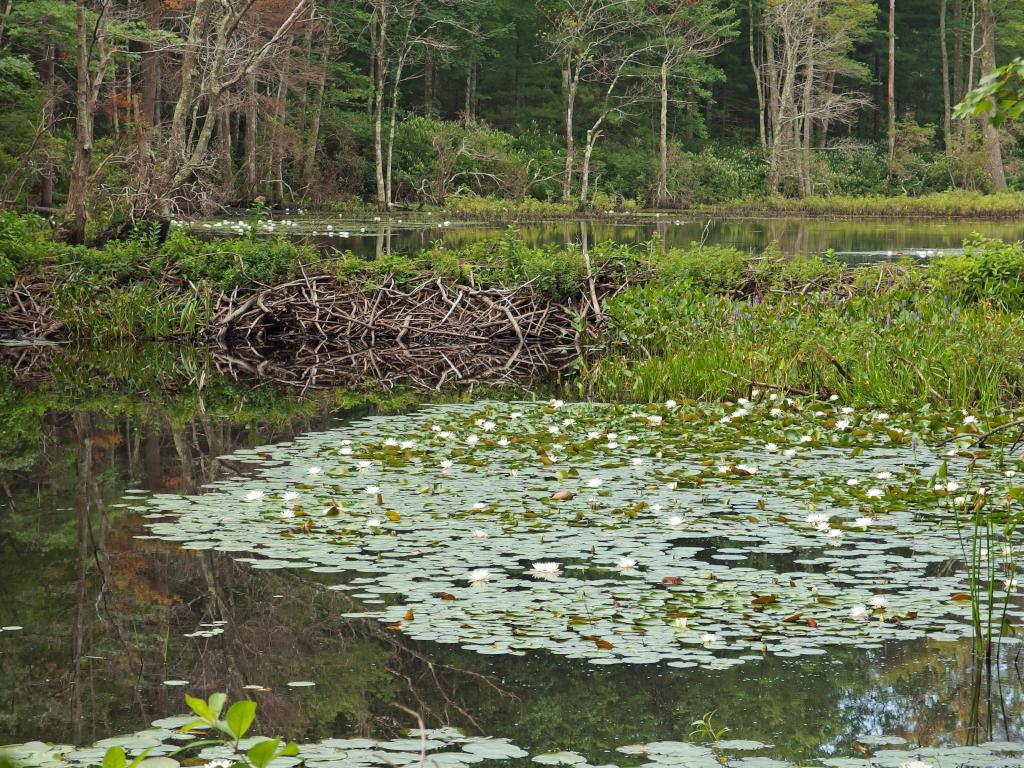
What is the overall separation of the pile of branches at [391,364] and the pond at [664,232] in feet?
22.9

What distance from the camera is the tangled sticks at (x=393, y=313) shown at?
1484cm

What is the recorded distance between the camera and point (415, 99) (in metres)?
53.8

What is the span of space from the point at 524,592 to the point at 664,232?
87.0 ft

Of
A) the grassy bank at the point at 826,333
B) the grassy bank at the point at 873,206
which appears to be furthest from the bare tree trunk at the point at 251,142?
the grassy bank at the point at 826,333

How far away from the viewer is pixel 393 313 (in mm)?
15141

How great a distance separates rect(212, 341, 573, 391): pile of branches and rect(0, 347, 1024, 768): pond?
3.35 meters

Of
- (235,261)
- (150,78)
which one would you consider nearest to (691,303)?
(235,261)

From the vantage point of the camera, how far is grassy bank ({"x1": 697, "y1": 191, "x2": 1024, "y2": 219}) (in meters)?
43.1

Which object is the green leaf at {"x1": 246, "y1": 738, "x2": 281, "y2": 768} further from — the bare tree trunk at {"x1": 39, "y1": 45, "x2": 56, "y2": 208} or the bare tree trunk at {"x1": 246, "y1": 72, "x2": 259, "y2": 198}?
the bare tree trunk at {"x1": 246, "y1": 72, "x2": 259, "y2": 198}

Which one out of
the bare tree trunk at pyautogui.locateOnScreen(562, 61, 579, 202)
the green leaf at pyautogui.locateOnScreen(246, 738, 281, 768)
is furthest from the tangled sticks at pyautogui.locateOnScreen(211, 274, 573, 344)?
the bare tree trunk at pyautogui.locateOnScreen(562, 61, 579, 202)

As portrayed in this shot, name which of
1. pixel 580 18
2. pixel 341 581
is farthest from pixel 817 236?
pixel 341 581

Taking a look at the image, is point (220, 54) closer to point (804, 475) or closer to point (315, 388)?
point (315, 388)

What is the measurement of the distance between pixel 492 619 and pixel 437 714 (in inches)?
32.0

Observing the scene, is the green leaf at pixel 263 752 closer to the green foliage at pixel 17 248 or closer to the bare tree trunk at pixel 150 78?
the green foliage at pixel 17 248
